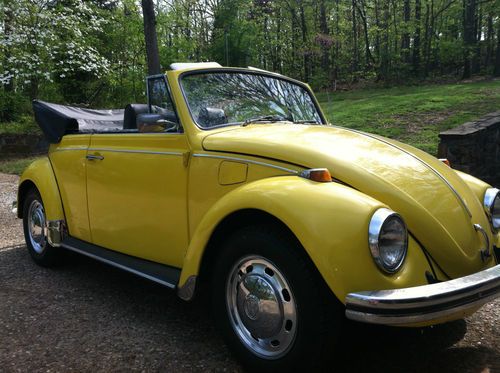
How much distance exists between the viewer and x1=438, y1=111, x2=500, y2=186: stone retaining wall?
19.5 feet

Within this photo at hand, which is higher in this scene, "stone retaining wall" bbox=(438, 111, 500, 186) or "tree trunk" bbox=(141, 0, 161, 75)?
"tree trunk" bbox=(141, 0, 161, 75)

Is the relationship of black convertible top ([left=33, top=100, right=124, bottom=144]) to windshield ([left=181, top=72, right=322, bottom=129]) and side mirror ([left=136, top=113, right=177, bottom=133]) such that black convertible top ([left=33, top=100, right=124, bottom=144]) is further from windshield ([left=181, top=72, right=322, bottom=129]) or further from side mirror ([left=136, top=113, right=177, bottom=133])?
windshield ([left=181, top=72, right=322, bottom=129])

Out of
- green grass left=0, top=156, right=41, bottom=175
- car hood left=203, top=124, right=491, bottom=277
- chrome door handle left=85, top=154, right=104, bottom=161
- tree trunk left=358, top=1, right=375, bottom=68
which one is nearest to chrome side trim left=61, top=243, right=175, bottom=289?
Result: chrome door handle left=85, top=154, right=104, bottom=161

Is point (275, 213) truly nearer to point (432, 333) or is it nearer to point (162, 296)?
point (432, 333)

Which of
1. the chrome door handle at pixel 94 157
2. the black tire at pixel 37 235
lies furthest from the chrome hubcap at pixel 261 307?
the black tire at pixel 37 235

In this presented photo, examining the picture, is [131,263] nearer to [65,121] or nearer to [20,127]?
[65,121]

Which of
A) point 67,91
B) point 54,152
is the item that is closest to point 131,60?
point 67,91

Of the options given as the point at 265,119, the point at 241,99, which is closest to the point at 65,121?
the point at 241,99

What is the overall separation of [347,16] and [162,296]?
26.5 meters

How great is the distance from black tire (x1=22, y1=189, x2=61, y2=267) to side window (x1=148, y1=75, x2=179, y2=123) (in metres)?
1.80

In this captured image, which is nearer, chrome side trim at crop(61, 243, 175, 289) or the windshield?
chrome side trim at crop(61, 243, 175, 289)

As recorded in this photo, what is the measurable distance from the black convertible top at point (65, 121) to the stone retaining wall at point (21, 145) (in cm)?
1032

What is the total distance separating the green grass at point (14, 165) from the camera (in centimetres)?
1205

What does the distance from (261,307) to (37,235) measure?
10.4ft
